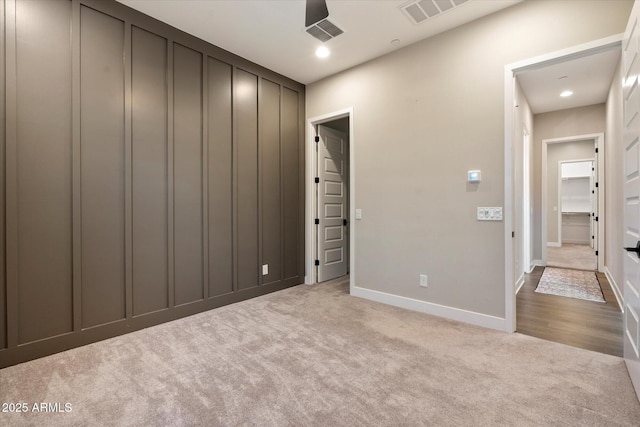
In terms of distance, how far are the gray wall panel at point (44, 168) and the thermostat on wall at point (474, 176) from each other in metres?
3.64

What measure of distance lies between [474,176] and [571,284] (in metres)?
3.03

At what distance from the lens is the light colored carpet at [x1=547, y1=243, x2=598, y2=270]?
5.73m

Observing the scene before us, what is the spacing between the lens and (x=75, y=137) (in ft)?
8.10

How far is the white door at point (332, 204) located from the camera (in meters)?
4.64

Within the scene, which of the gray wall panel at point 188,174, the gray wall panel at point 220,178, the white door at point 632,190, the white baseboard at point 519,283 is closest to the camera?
the white door at point 632,190

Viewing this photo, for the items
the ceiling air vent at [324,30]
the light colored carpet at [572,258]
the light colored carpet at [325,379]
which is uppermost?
the ceiling air vent at [324,30]

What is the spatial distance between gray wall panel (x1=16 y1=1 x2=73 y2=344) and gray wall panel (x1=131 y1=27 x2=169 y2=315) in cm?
50

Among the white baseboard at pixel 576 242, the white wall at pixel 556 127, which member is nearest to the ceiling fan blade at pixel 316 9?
the white wall at pixel 556 127

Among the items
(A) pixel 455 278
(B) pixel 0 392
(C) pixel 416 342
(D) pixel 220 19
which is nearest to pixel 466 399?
(C) pixel 416 342

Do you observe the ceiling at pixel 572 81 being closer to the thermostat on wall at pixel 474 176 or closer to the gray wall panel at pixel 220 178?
the thermostat on wall at pixel 474 176

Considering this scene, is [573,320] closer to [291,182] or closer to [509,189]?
[509,189]

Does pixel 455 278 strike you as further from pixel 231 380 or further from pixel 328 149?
pixel 328 149

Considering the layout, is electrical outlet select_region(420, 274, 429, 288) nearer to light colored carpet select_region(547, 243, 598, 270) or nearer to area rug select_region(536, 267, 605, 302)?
area rug select_region(536, 267, 605, 302)

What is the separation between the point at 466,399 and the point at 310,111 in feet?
13.0
